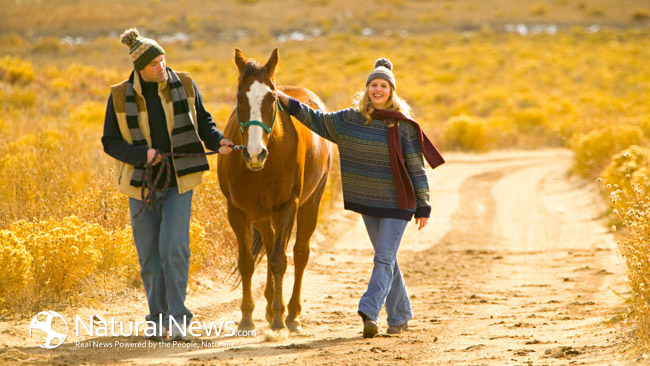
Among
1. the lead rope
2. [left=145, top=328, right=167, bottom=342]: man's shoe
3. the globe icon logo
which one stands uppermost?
the lead rope

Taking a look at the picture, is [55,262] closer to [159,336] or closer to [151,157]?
[159,336]

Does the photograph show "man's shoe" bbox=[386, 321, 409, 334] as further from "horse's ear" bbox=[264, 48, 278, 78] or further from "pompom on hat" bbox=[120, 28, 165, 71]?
"pompom on hat" bbox=[120, 28, 165, 71]

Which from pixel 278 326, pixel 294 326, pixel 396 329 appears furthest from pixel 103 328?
pixel 396 329

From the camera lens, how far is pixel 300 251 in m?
6.96

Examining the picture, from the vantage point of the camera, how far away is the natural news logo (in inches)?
223

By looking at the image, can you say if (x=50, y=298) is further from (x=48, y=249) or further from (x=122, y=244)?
(x=122, y=244)

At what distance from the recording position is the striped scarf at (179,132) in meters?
5.55

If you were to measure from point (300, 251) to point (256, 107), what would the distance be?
5.73ft

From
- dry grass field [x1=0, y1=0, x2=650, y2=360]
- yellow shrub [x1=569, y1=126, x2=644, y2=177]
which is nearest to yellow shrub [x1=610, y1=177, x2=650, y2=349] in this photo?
dry grass field [x1=0, y1=0, x2=650, y2=360]

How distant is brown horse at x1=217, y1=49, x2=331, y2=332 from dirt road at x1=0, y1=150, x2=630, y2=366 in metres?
0.38

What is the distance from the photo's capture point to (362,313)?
615 cm

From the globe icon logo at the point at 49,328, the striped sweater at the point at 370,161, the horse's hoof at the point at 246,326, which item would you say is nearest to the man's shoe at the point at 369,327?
the striped sweater at the point at 370,161

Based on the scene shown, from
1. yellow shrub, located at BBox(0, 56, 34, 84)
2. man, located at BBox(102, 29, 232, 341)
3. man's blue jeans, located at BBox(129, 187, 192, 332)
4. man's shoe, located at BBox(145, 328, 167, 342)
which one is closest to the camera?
man, located at BBox(102, 29, 232, 341)

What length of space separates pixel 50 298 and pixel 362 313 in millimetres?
2631
